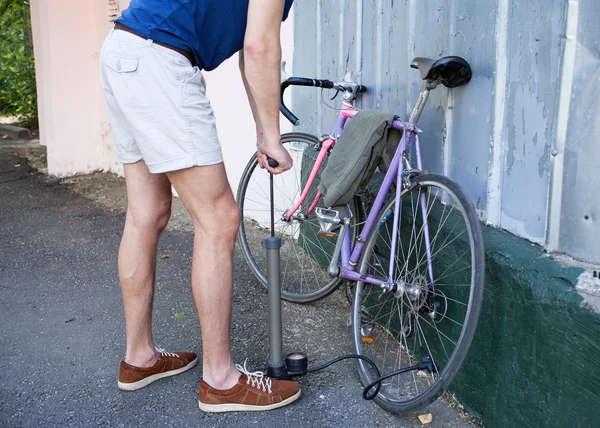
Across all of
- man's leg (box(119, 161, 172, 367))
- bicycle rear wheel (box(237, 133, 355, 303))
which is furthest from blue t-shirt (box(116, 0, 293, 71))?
bicycle rear wheel (box(237, 133, 355, 303))

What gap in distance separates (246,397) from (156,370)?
466 mm

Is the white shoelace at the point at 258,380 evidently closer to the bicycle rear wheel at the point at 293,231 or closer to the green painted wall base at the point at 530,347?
the green painted wall base at the point at 530,347

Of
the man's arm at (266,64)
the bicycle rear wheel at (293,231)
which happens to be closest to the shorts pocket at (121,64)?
the man's arm at (266,64)

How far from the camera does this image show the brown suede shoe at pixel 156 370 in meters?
3.04

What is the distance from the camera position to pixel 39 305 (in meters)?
4.05

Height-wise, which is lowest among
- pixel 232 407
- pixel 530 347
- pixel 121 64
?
pixel 232 407

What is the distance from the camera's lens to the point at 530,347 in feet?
7.97

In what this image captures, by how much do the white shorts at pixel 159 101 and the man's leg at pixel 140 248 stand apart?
270mm

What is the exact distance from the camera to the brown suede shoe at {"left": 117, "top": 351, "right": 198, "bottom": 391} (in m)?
3.04

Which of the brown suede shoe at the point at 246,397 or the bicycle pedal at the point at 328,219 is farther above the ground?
the bicycle pedal at the point at 328,219

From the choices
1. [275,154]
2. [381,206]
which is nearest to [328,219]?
[381,206]

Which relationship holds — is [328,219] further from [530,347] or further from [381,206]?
[530,347]

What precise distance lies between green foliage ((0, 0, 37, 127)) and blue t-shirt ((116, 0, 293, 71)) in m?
8.77

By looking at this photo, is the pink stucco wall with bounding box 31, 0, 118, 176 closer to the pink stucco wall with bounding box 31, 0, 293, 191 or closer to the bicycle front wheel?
the pink stucco wall with bounding box 31, 0, 293, 191
